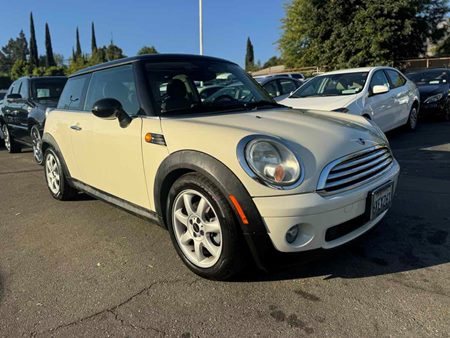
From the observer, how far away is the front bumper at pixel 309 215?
234 cm

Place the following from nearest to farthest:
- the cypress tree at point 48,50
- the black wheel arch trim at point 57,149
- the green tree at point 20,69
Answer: the black wheel arch trim at point 57,149
the green tree at point 20,69
the cypress tree at point 48,50

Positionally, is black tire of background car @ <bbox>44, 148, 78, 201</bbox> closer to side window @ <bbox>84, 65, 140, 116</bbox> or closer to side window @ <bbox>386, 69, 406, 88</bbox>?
side window @ <bbox>84, 65, 140, 116</bbox>

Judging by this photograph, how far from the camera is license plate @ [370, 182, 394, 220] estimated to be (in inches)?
107

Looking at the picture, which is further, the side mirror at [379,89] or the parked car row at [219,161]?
the side mirror at [379,89]

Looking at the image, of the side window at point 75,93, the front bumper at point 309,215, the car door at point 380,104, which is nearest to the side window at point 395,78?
the car door at point 380,104

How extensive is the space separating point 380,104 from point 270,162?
562 centimetres

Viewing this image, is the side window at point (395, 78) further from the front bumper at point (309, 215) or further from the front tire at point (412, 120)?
the front bumper at point (309, 215)

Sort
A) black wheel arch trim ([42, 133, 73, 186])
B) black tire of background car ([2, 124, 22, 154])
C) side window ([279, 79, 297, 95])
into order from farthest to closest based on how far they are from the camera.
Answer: side window ([279, 79, 297, 95]) → black tire of background car ([2, 124, 22, 154]) → black wheel arch trim ([42, 133, 73, 186])

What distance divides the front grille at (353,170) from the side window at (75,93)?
2.74m

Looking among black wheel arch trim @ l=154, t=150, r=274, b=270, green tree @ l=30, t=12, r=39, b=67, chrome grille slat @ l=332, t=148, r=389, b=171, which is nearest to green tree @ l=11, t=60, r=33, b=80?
green tree @ l=30, t=12, r=39, b=67

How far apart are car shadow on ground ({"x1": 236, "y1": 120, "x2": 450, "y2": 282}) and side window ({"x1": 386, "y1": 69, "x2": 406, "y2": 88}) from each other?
3.10 m

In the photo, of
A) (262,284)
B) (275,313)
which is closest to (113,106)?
(262,284)

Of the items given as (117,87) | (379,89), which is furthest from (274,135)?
(379,89)

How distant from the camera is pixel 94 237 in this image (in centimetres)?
369
